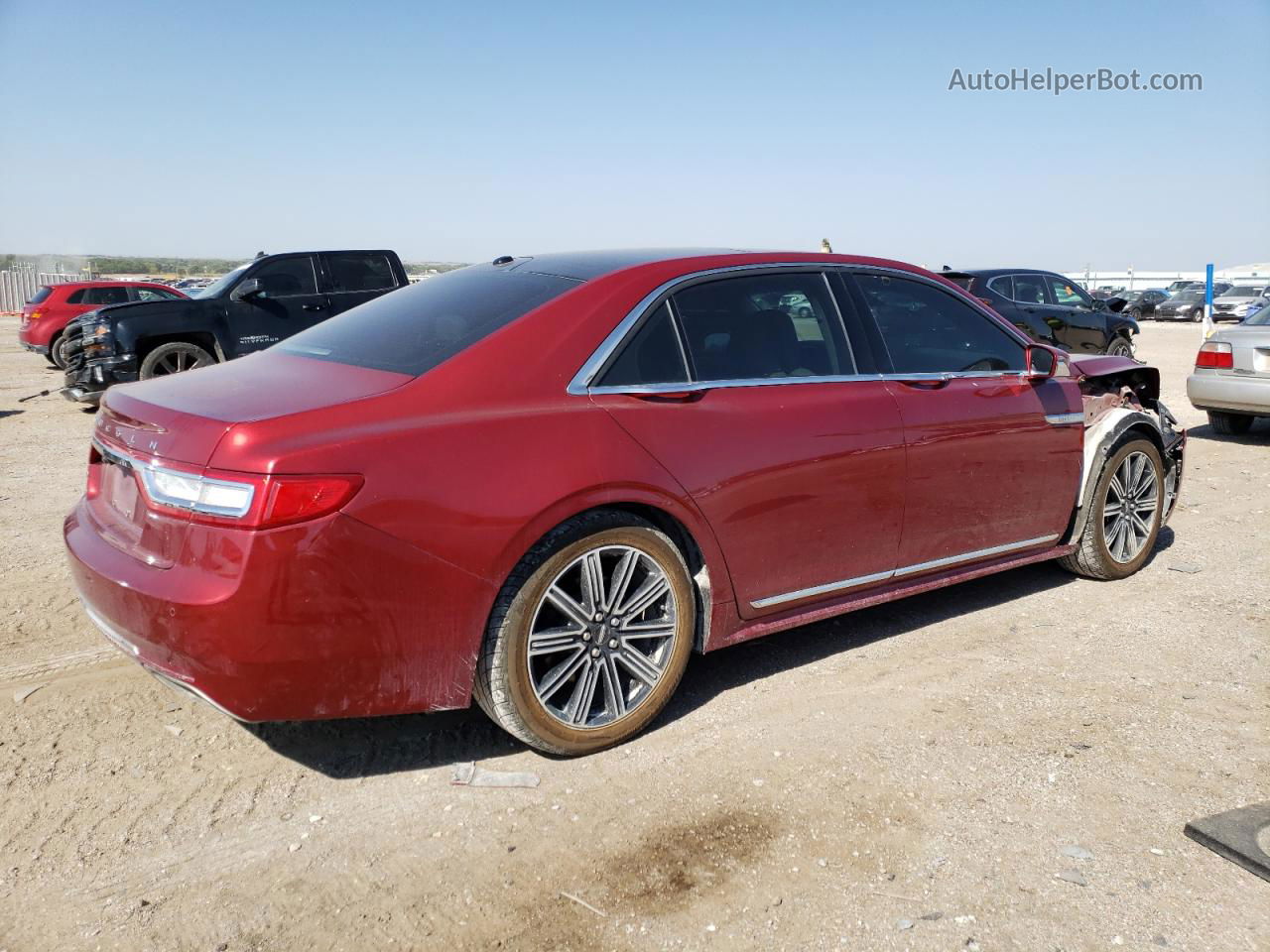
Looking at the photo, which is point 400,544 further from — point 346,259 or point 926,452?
point 346,259

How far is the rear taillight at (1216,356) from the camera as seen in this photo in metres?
10.1

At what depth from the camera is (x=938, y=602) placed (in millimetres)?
5219

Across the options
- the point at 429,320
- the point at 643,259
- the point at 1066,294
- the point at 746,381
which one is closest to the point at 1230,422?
the point at 1066,294

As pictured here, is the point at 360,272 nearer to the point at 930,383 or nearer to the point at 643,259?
the point at 643,259

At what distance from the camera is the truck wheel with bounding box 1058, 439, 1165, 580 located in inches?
209

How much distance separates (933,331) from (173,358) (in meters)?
9.85

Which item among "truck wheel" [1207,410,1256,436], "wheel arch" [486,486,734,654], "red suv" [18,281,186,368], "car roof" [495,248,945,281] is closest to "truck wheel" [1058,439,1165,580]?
"car roof" [495,248,945,281]

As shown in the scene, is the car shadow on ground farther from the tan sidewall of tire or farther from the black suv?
the black suv

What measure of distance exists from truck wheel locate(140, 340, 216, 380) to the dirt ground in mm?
7552

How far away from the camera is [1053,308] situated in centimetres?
1477

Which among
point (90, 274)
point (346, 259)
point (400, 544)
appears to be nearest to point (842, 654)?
point (400, 544)

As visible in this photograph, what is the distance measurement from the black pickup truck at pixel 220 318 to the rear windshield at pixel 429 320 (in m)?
8.37

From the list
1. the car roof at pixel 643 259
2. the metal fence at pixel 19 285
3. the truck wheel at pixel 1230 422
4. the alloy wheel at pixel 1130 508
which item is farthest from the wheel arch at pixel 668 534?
the metal fence at pixel 19 285

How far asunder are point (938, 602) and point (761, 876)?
268cm
